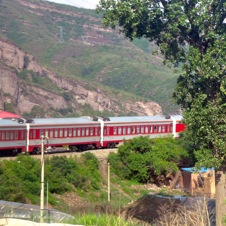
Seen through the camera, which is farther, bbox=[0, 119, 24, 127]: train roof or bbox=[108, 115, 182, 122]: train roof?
bbox=[108, 115, 182, 122]: train roof

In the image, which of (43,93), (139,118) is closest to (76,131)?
(139,118)

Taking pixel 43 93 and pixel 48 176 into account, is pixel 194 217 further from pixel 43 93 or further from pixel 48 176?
pixel 43 93

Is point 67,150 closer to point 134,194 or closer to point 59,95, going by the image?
point 134,194

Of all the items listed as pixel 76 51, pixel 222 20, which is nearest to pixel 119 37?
pixel 76 51

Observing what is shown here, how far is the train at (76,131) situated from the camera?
31.0m

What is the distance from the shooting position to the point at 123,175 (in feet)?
107

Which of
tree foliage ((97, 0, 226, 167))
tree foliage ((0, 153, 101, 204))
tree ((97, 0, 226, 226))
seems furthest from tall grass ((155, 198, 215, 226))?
tree foliage ((0, 153, 101, 204))

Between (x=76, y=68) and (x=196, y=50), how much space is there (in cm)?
9806

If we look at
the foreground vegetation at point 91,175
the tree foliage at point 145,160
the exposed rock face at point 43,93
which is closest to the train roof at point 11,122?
the foreground vegetation at point 91,175

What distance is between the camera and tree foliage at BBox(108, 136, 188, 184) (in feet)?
108

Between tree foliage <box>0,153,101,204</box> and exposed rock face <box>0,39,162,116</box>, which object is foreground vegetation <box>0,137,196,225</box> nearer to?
tree foliage <box>0,153,101,204</box>

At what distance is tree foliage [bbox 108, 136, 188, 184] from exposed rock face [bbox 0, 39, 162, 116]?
127 feet

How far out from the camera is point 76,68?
357 ft

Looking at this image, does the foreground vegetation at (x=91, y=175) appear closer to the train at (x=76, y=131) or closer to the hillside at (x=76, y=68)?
the train at (x=76, y=131)
